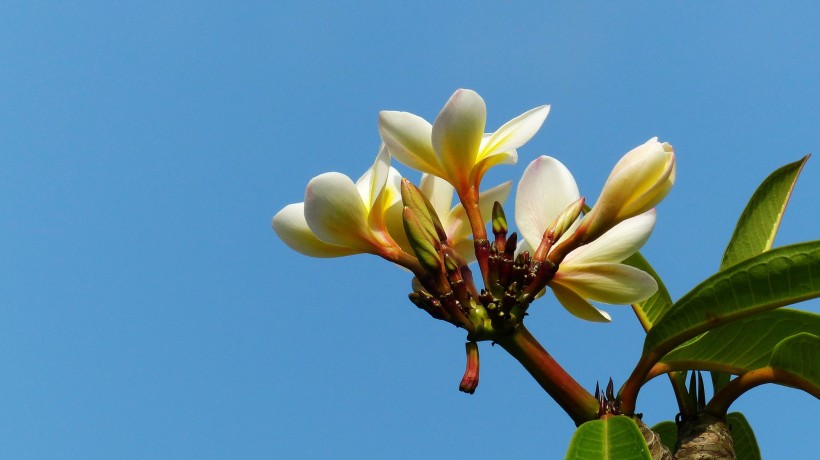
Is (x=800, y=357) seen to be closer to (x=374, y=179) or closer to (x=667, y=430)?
(x=667, y=430)

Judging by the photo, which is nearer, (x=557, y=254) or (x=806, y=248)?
(x=806, y=248)

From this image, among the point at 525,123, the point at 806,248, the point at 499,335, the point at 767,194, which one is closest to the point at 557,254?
the point at 499,335

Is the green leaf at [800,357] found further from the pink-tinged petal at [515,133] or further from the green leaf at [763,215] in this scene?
the pink-tinged petal at [515,133]

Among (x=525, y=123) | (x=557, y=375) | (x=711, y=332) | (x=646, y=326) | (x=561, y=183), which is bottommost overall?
(x=557, y=375)

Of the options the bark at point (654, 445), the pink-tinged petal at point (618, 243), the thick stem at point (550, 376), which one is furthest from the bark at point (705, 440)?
the pink-tinged petal at point (618, 243)

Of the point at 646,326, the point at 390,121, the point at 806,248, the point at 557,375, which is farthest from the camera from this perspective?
the point at 646,326

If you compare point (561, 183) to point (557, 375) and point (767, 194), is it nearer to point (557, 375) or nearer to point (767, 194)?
point (557, 375)
